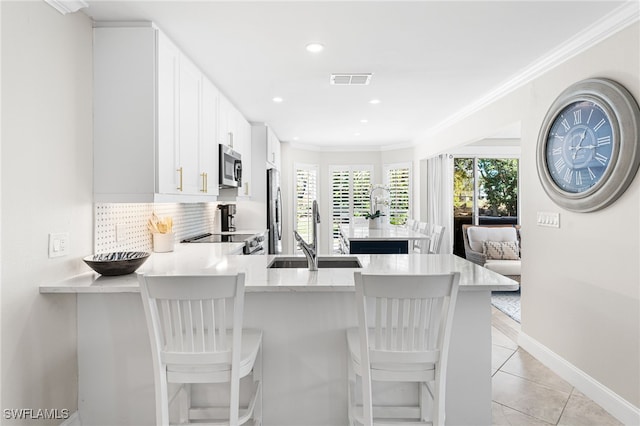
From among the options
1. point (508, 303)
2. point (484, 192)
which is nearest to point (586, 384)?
point (508, 303)

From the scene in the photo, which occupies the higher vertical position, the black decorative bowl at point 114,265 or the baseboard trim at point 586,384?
the black decorative bowl at point 114,265

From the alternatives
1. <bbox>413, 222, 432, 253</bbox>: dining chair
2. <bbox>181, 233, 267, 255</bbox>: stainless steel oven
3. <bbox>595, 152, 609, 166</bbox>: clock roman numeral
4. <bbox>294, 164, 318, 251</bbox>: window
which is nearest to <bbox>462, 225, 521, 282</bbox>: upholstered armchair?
<bbox>413, 222, 432, 253</bbox>: dining chair

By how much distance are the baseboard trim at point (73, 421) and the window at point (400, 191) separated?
20.0 feet

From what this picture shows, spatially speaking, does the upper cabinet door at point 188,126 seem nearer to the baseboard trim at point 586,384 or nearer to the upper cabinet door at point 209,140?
the upper cabinet door at point 209,140

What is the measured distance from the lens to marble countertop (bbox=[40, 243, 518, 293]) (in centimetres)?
183

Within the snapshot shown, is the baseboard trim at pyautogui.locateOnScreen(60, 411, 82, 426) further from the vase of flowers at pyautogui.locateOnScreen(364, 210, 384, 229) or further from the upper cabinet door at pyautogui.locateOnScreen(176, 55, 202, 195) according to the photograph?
the vase of flowers at pyautogui.locateOnScreen(364, 210, 384, 229)

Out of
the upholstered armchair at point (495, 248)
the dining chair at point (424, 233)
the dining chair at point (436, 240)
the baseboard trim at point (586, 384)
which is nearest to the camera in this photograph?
the baseboard trim at point (586, 384)

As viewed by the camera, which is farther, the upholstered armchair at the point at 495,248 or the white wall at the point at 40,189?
the upholstered armchair at the point at 495,248

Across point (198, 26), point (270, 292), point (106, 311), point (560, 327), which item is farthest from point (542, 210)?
point (106, 311)

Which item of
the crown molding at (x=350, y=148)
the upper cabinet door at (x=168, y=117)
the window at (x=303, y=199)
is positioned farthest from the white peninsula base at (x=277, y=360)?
the crown molding at (x=350, y=148)

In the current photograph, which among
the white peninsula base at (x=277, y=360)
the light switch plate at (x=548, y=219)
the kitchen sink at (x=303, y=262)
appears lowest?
the white peninsula base at (x=277, y=360)

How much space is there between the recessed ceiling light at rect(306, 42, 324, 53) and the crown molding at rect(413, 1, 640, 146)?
1774 mm

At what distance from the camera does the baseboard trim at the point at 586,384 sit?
7.34 ft

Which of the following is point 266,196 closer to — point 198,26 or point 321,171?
point 321,171
